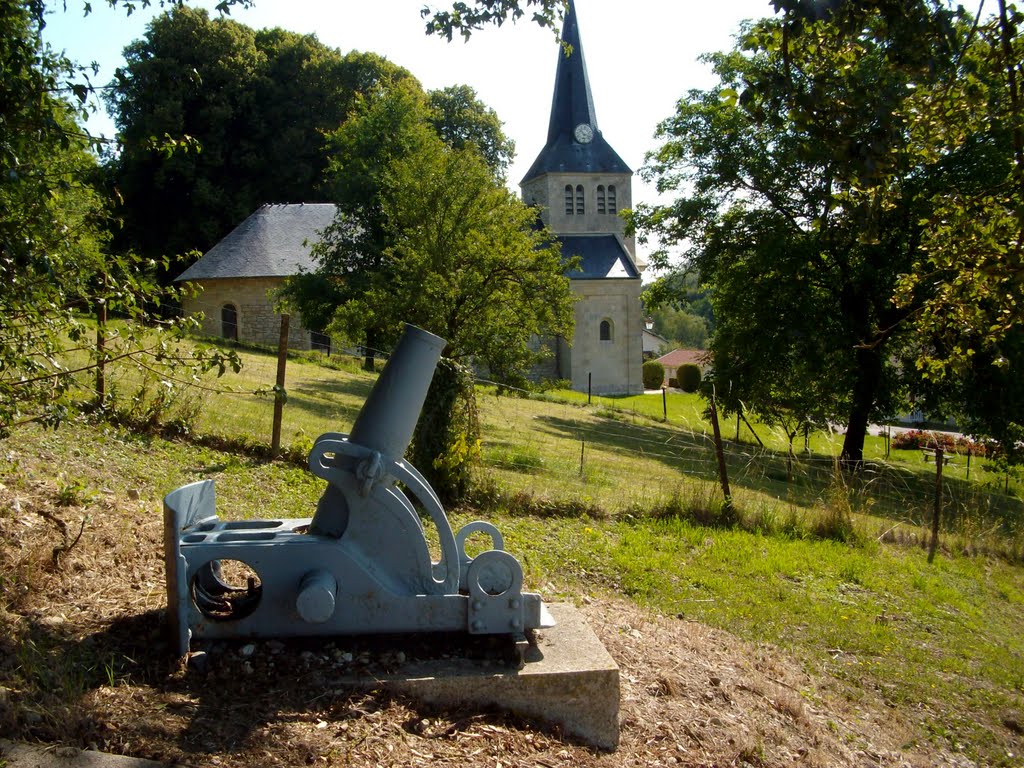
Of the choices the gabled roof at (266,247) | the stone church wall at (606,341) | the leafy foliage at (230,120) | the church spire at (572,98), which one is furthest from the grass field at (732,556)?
the church spire at (572,98)

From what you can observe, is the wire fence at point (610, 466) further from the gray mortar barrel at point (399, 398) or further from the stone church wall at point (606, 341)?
the stone church wall at point (606, 341)

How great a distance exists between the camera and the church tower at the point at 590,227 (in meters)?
50.4

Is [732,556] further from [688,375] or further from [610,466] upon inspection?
[688,375]

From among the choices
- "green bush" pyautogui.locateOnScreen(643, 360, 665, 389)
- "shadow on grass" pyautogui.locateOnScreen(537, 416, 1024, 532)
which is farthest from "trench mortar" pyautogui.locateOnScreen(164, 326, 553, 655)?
"green bush" pyautogui.locateOnScreen(643, 360, 665, 389)

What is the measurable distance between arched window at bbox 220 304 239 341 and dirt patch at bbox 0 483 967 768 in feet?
112

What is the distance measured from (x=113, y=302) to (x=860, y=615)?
6.18 metres

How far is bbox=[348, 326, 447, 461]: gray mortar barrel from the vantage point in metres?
4.01

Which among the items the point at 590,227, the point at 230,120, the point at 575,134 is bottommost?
the point at 590,227

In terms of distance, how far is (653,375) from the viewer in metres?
59.8

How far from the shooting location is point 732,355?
22016 mm

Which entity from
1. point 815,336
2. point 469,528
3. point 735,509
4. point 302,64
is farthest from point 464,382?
point 302,64

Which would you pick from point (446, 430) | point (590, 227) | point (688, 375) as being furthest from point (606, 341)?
point (446, 430)

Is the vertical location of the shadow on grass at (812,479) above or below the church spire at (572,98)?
below

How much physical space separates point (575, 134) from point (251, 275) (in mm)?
24007
